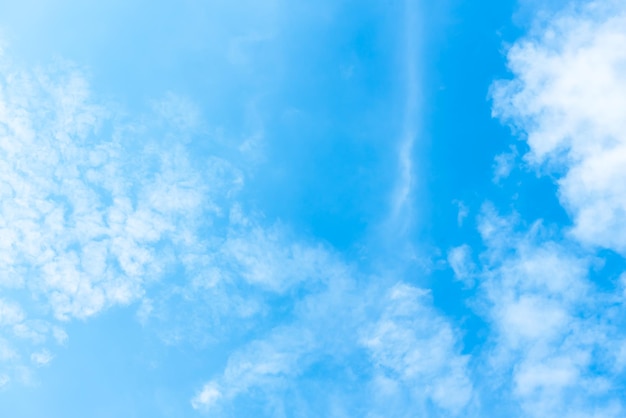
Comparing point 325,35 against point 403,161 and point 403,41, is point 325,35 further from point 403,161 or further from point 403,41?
point 403,161

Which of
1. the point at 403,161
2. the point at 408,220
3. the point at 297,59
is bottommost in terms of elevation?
the point at 408,220

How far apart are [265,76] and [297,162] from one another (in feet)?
32.5

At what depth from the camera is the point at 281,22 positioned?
54.7m

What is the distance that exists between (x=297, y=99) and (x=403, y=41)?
13.1m

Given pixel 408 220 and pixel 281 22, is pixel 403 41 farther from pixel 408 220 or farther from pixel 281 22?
pixel 408 220

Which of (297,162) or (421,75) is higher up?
(421,75)

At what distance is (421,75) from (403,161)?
952 cm

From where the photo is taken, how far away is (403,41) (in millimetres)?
54594

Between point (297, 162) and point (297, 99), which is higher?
point (297, 99)

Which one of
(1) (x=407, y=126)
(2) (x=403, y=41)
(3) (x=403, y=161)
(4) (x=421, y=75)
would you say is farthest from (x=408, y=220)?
(2) (x=403, y=41)

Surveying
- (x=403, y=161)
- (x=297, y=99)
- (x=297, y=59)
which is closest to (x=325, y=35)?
(x=297, y=59)

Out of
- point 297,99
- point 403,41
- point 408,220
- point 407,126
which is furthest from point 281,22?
point 408,220

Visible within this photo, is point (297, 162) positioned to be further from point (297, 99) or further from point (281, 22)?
point (281, 22)

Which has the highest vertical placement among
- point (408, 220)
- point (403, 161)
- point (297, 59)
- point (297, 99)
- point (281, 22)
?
point (281, 22)
